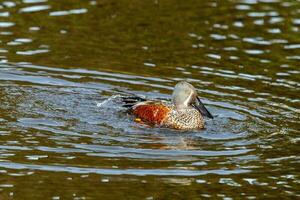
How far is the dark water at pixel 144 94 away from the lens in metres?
10.0

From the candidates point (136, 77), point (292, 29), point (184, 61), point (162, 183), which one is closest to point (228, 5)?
point (292, 29)

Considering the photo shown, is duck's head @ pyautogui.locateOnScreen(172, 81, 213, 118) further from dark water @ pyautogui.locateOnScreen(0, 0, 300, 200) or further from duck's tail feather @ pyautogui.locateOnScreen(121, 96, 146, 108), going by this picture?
duck's tail feather @ pyautogui.locateOnScreen(121, 96, 146, 108)

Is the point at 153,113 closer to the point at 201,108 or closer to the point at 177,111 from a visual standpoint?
the point at 177,111

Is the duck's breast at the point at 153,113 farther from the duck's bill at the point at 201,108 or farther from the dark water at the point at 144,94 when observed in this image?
the duck's bill at the point at 201,108

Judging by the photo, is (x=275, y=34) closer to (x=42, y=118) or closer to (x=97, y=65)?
(x=97, y=65)

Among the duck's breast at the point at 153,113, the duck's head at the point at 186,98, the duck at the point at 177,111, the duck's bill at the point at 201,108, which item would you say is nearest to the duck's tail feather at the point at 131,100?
the duck at the point at 177,111

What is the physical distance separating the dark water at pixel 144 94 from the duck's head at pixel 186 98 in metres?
0.28

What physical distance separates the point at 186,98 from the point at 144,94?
111 centimetres

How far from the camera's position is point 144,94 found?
537 inches

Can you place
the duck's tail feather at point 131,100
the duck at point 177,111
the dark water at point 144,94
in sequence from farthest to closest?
1. the duck's tail feather at point 131,100
2. the duck at point 177,111
3. the dark water at point 144,94

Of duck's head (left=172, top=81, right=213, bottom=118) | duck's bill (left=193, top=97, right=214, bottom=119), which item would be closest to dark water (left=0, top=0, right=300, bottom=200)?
duck's bill (left=193, top=97, right=214, bottom=119)

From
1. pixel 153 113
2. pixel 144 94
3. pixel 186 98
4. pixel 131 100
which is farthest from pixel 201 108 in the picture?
pixel 144 94

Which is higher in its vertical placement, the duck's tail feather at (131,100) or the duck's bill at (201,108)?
the duck's tail feather at (131,100)

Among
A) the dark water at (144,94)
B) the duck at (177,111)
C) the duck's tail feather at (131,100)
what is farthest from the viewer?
the duck's tail feather at (131,100)
